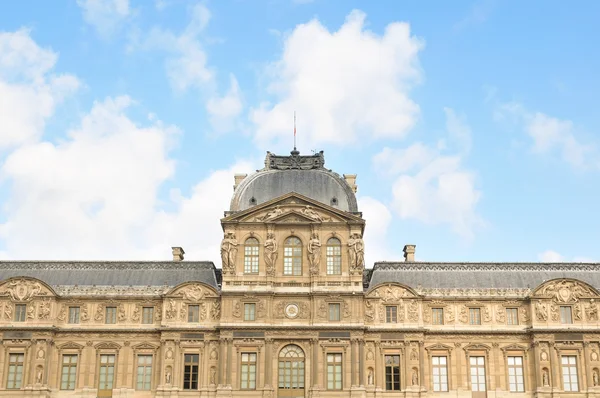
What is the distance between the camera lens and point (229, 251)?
66.2 m

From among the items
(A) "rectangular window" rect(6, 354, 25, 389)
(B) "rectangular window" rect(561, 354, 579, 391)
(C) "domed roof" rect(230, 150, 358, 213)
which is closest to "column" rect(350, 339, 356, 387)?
(C) "domed roof" rect(230, 150, 358, 213)

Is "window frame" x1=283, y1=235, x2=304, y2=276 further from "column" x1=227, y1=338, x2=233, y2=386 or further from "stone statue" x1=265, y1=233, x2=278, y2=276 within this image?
"column" x1=227, y1=338, x2=233, y2=386

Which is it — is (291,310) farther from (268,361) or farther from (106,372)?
(106,372)

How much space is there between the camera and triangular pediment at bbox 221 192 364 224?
66.9 metres

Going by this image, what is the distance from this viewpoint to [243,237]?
67000 millimetres

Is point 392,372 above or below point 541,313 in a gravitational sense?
below

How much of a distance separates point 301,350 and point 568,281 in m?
21.5

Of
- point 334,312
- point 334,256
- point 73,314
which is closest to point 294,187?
point 334,256

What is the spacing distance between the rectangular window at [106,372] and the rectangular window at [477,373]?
2771 centimetres

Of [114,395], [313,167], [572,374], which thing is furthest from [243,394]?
[572,374]

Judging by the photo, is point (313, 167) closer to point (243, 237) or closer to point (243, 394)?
point (243, 237)

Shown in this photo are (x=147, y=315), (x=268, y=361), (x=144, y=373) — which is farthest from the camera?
(x=147, y=315)

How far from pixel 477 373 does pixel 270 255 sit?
18396mm

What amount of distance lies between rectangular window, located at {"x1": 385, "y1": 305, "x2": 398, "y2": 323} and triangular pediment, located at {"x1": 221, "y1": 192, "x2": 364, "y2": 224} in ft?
23.1
